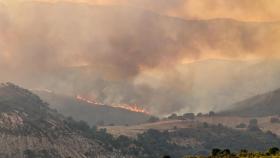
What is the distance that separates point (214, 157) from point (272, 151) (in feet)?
59.0

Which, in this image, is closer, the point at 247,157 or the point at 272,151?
the point at 247,157

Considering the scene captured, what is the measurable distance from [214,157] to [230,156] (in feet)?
27.9

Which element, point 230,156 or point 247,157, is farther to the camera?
point 230,156

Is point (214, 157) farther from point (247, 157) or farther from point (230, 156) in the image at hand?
point (247, 157)

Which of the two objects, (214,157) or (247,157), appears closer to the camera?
(247,157)

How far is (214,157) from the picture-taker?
→ 18250cm

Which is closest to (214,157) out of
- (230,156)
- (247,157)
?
(230,156)

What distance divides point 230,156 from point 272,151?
53.1ft

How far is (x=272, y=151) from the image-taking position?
7200 inches

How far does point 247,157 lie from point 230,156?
38.8ft

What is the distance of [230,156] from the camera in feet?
574
